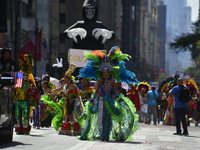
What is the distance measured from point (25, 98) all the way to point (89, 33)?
1219 cm

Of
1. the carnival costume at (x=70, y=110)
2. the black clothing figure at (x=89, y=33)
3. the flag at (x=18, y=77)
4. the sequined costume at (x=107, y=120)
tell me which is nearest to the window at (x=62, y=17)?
the black clothing figure at (x=89, y=33)

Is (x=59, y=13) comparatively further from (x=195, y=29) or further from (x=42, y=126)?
(x=42, y=126)

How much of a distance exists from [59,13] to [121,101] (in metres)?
A: 71.5

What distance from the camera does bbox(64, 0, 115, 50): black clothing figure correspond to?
2752 centimetres

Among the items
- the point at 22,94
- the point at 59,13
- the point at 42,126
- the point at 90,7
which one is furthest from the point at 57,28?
the point at 22,94

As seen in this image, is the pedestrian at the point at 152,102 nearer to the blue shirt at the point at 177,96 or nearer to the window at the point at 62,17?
the blue shirt at the point at 177,96

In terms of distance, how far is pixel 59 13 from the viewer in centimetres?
8575

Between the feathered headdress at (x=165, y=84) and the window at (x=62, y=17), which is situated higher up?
the window at (x=62, y=17)

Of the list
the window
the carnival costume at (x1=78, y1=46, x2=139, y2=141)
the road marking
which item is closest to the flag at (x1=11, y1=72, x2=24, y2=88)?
the carnival costume at (x1=78, y1=46, x2=139, y2=141)

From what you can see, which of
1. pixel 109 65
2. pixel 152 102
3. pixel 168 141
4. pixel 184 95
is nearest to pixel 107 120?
pixel 109 65

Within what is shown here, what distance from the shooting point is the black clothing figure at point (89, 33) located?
1083 inches

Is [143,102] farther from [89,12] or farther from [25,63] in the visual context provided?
[25,63]

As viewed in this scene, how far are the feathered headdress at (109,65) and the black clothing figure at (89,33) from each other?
12.0 meters

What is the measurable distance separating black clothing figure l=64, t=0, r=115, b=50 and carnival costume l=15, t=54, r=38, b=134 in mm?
11440
